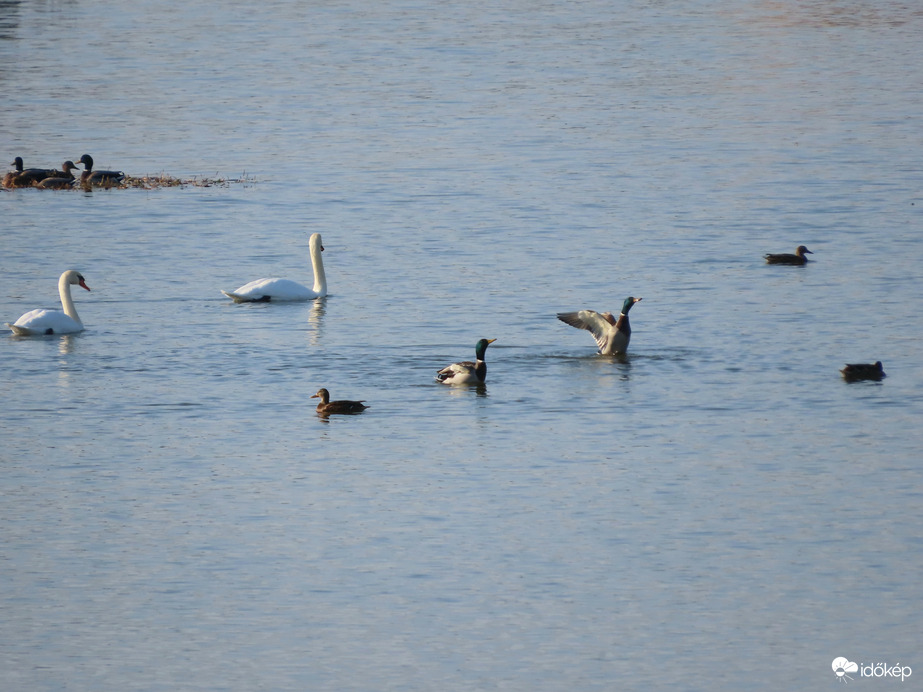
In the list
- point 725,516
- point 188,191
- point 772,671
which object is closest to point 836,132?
point 188,191

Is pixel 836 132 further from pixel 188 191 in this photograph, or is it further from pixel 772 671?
pixel 772 671

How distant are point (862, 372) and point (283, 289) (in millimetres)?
8373

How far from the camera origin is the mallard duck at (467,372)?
1780cm

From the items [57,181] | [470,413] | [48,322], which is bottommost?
[470,413]

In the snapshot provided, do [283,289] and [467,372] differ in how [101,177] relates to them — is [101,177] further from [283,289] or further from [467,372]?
[467,372]

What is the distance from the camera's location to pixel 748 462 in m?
15.2

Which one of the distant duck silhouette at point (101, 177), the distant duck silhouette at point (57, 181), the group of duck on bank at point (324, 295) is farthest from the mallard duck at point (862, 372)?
the distant duck silhouette at point (57, 181)

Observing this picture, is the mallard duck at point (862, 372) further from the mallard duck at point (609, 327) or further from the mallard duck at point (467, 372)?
the mallard duck at point (467, 372)

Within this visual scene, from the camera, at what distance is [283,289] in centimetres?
2305

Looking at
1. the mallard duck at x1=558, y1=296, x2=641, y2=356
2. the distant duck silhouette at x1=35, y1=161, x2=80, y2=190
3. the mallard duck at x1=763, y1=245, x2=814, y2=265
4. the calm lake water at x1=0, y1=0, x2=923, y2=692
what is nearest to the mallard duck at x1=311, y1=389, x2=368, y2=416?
the calm lake water at x1=0, y1=0, x2=923, y2=692

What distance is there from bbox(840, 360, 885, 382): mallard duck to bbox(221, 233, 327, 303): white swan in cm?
806

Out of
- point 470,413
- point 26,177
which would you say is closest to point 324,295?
point 470,413

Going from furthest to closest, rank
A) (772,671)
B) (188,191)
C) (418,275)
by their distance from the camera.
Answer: (188,191) → (418,275) → (772,671)

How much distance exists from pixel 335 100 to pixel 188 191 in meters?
15.2
